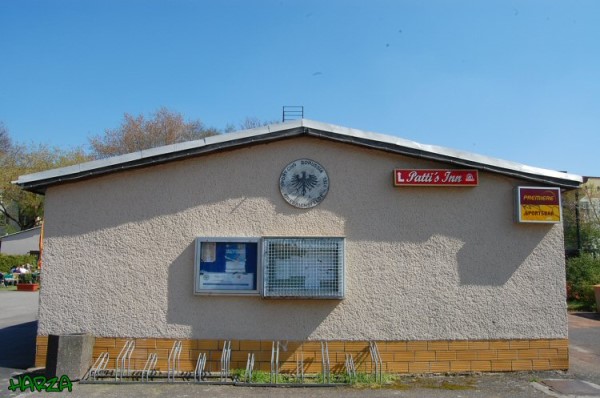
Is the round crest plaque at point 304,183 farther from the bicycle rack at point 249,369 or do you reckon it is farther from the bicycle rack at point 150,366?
the bicycle rack at point 150,366

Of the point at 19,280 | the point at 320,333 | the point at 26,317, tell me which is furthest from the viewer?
the point at 19,280

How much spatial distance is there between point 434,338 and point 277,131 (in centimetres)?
420

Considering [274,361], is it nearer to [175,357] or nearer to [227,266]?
[175,357]

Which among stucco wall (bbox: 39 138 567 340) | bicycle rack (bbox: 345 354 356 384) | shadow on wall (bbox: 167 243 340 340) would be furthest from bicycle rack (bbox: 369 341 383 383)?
shadow on wall (bbox: 167 243 340 340)

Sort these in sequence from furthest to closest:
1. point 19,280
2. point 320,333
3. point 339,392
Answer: point 19,280
point 320,333
point 339,392

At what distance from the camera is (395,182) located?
864 cm

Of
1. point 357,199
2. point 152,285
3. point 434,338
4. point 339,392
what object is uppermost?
point 357,199

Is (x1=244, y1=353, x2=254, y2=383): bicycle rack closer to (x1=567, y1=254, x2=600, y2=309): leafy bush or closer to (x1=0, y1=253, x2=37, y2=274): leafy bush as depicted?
(x1=567, y1=254, x2=600, y2=309): leafy bush

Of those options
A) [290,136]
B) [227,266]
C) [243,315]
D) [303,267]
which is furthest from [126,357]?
[290,136]

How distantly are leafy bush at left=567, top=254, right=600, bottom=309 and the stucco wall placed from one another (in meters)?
12.4

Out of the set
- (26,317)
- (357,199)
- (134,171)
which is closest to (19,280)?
(26,317)

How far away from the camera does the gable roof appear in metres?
8.55

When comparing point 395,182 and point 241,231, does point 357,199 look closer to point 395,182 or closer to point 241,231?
point 395,182

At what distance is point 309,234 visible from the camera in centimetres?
865
